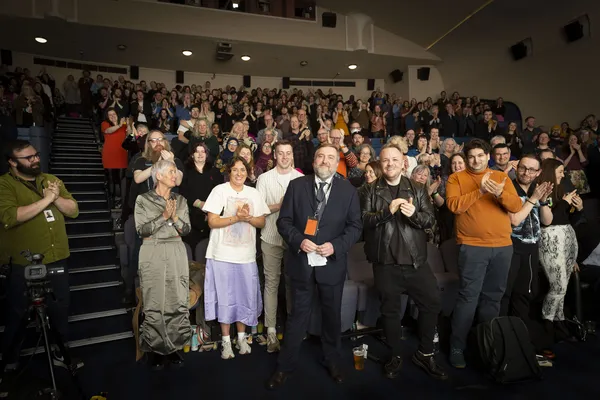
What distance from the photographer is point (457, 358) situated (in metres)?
2.46

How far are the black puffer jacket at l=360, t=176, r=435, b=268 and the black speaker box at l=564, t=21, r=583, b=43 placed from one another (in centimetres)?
806

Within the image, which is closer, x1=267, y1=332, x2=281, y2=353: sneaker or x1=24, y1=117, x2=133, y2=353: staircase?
x1=267, y1=332, x2=281, y2=353: sneaker

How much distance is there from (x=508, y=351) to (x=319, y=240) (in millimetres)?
1400

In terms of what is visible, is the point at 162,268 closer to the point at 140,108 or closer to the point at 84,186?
the point at 84,186

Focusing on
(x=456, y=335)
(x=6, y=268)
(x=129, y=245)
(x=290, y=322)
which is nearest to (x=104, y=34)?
(x=129, y=245)

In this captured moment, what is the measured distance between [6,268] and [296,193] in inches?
66.5

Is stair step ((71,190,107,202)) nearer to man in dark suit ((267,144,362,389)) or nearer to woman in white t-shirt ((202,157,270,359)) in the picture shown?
woman in white t-shirt ((202,157,270,359))

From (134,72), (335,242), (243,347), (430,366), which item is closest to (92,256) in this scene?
(243,347)

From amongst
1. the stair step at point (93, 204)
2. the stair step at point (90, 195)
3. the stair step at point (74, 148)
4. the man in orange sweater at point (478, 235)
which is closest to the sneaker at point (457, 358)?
the man in orange sweater at point (478, 235)

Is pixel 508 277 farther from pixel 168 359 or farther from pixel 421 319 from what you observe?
pixel 168 359

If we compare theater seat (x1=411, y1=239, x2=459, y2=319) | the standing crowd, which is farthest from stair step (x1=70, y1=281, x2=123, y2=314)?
theater seat (x1=411, y1=239, x2=459, y2=319)

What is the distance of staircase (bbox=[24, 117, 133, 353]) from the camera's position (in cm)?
288

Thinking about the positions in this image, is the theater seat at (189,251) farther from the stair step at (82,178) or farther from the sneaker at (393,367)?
the stair step at (82,178)

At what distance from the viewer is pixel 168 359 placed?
248cm
